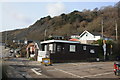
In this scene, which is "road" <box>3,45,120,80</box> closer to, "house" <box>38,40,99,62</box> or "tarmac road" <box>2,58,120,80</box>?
"tarmac road" <box>2,58,120,80</box>

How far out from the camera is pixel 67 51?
3178 cm

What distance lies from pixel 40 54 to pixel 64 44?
5.83 meters

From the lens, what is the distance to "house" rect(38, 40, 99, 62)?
30686 millimetres

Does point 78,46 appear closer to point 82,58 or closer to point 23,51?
point 82,58

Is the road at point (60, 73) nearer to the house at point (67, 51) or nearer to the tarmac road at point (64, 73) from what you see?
the tarmac road at point (64, 73)

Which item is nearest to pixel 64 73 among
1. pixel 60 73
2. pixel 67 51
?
pixel 60 73

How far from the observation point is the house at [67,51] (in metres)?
30.7

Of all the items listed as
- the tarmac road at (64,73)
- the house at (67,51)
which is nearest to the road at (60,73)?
the tarmac road at (64,73)

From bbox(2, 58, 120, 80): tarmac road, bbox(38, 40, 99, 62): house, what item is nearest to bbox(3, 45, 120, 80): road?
bbox(2, 58, 120, 80): tarmac road

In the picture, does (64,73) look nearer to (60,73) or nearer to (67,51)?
(60,73)

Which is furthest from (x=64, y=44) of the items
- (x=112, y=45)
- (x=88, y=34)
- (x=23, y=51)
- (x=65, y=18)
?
(x=65, y=18)

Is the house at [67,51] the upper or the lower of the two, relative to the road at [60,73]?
upper

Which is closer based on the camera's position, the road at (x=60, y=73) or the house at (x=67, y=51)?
the road at (x=60, y=73)

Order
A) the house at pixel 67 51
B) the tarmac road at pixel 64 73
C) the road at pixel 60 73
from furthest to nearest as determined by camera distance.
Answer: the house at pixel 67 51
the tarmac road at pixel 64 73
the road at pixel 60 73
